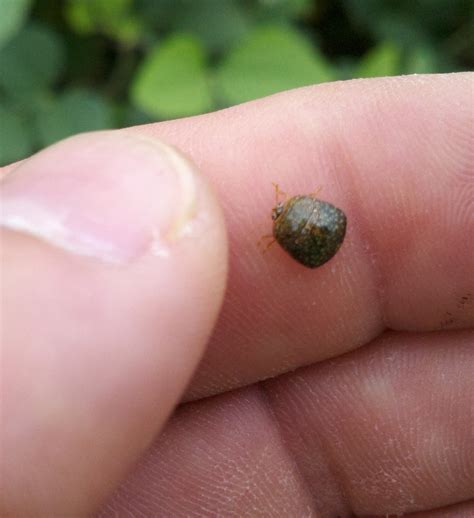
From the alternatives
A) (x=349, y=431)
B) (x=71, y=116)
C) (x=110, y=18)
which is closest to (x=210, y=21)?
(x=110, y=18)

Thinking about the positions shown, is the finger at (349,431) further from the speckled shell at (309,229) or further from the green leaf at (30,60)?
the green leaf at (30,60)

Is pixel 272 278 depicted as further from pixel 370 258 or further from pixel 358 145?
pixel 358 145

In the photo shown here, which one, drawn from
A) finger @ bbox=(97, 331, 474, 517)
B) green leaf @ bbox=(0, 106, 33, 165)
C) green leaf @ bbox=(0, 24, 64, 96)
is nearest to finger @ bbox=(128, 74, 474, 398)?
finger @ bbox=(97, 331, 474, 517)

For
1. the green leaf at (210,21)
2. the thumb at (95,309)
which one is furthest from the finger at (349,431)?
the green leaf at (210,21)

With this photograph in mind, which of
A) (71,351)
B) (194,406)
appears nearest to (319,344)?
(194,406)

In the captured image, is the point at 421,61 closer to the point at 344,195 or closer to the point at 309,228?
the point at 344,195

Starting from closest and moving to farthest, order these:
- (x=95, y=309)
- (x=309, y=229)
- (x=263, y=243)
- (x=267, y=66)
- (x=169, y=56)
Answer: (x=95, y=309), (x=309, y=229), (x=263, y=243), (x=169, y=56), (x=267, y=66)
